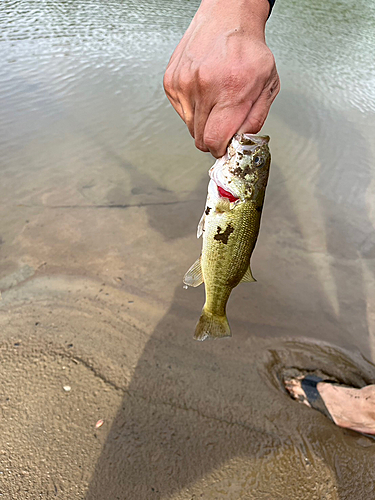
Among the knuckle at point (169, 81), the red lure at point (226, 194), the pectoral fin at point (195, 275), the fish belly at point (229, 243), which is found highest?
the knuckle at point (169, 81)

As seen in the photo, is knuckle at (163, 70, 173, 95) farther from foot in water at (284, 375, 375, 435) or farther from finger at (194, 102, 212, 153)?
foot in water at (284, 375, 375, 435)

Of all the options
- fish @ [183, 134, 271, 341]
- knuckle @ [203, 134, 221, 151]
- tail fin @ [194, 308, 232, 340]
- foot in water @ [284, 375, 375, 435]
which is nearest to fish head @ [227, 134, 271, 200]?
fish @ [183, 134, 271, 341]

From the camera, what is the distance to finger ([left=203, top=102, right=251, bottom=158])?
59.0 inches

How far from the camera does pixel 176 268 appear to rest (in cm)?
400

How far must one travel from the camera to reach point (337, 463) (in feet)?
8.81

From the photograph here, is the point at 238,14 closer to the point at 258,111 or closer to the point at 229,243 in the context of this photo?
the point at 258,111

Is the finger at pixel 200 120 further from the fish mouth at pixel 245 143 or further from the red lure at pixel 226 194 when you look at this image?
the red lure at pixel 226 194

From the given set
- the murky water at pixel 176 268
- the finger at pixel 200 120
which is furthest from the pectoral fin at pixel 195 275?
the murky water at pixel 176 268

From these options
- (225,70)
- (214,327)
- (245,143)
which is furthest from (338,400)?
(225,70)

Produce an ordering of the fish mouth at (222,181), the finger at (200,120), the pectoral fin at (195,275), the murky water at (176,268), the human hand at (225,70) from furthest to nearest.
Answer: the murky water at (176,268) < the pectoral fin at (195,275) < the fish mouth at (222,181) < the finger at (200,120) < the human hand at (225,70)

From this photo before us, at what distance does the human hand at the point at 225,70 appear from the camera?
1.41 m

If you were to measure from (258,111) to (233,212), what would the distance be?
23.6 inches

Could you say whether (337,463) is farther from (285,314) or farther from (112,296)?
(112,296)

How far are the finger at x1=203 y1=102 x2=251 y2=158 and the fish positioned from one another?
0.15 metres
